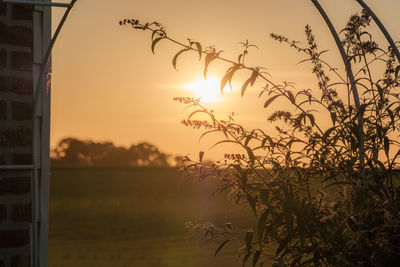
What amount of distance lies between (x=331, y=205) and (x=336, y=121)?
355mm

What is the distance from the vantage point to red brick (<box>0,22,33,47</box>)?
211 centimetres

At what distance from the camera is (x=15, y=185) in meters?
2.09

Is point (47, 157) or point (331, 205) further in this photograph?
point (47, 157)

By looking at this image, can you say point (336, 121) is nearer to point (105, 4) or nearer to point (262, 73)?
point (262, 73)

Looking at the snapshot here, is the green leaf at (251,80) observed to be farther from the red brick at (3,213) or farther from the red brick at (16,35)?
the red brick at (3,213)

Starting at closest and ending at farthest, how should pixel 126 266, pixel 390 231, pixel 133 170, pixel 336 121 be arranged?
pixel 390 231
pixel 336 121
pixel 126 266
pixel 133 170

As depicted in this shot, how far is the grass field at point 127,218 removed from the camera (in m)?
7.69

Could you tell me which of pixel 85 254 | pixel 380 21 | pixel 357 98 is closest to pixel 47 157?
pixel 357 98

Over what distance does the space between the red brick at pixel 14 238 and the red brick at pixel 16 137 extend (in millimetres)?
374

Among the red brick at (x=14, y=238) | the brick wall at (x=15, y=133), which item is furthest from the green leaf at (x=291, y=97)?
the red brick at (x=14, y=238)

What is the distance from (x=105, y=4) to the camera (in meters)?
2.45

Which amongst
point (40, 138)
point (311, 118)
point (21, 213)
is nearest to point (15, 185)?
point (21, 213)

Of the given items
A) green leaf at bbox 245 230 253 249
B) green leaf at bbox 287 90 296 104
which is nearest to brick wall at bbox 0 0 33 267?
green leaf at bbox 245 230 253 249

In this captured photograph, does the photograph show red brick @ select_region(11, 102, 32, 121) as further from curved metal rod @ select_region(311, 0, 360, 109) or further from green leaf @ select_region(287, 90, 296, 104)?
curved metal rod @ select_region(311, 0, 360, 109)
